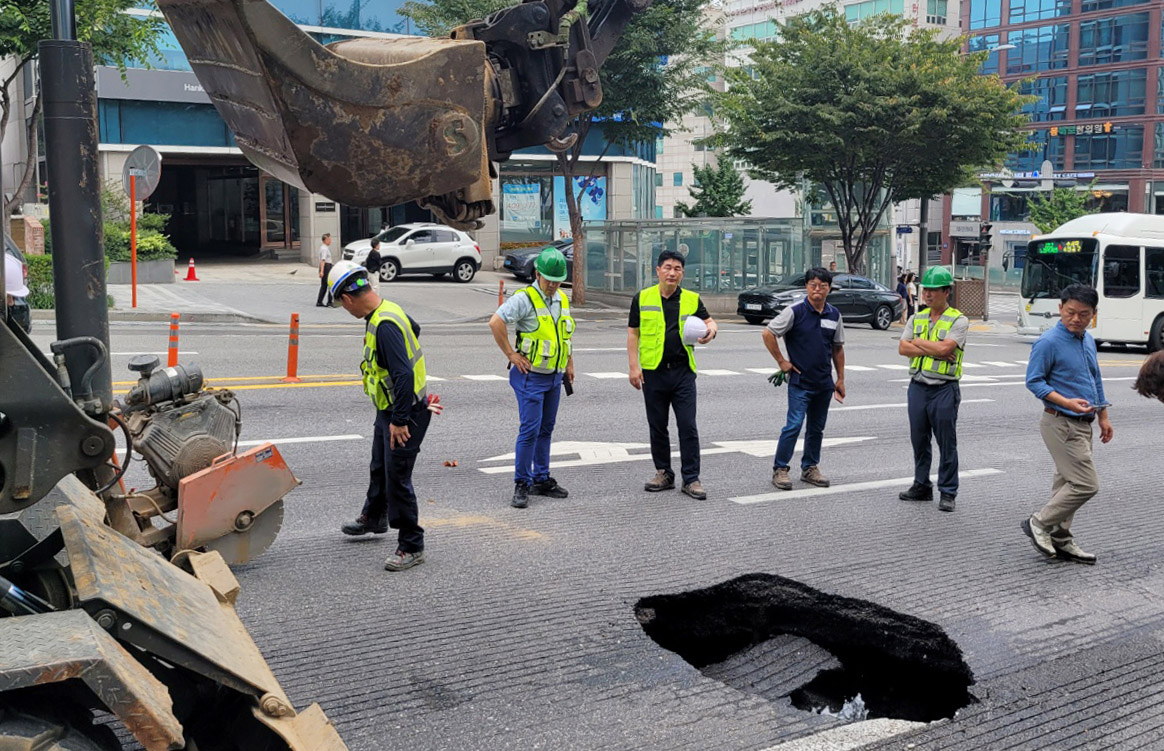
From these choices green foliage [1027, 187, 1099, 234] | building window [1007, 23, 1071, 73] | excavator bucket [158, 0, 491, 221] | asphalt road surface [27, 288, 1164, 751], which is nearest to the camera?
excavator bucket [158, 0, 491, 221]

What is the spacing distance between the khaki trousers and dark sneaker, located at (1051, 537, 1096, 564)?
4 cm

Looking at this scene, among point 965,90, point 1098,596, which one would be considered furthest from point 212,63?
point 965,90

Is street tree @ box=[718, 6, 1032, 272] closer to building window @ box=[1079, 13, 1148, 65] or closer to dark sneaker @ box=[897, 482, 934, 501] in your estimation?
dark sneaker @ box=[897, 482, 934, 501]

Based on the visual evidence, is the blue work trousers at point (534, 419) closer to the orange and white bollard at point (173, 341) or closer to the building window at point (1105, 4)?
the orange and white bollard at point (173, 341)

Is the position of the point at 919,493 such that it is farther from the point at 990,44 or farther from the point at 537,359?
the point at 990,44

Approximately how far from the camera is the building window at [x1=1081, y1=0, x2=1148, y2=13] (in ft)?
225

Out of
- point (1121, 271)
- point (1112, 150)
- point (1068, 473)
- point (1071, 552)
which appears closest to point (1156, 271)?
point (1121, 271)

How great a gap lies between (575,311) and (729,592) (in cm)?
2356

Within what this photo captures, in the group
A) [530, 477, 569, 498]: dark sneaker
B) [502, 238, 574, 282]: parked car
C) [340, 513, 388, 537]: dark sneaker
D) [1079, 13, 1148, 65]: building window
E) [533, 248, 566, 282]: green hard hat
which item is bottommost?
[530, 477, 569, 498]: dark sneaker

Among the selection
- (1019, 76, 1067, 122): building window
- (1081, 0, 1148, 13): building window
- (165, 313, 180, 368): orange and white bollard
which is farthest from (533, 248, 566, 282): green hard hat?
(1081, 0, 1148, 13): building window

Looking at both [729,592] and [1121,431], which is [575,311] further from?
[729,592]

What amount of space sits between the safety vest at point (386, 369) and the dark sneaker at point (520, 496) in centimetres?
166

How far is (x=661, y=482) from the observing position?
9.21 metres

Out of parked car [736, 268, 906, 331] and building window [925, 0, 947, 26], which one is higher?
building window [925, 0, 947, 26]
